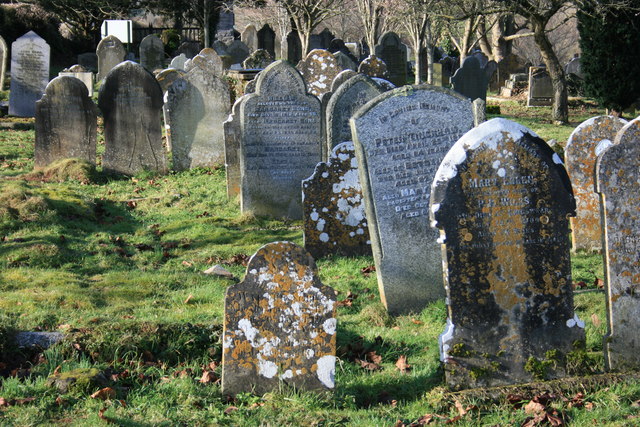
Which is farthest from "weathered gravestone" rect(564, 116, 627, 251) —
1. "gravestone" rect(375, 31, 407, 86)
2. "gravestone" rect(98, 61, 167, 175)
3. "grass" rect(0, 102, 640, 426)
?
"gravestone" rect(375, 31, 407, 86)

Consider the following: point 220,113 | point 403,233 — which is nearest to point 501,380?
point 403,233

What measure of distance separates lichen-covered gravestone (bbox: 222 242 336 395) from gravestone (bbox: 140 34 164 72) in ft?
92.0

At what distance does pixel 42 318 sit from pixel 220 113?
8.84m

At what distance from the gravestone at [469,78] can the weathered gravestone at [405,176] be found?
609 inches

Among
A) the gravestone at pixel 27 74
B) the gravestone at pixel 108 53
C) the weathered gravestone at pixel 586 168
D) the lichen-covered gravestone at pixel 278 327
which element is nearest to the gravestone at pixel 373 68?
the gravestone at pixel 27 74

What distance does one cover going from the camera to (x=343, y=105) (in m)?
10.6

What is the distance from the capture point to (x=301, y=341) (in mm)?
5504

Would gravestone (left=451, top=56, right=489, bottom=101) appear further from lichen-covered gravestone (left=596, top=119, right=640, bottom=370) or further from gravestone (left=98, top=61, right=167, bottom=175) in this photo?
→ lichen-covered gravestone (left=596, top=119, right=640, bottom=370)

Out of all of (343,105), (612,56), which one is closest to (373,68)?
(612,56)

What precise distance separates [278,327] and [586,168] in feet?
16.3

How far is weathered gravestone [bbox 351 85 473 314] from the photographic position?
748 cm

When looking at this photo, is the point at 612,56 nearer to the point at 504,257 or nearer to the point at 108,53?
the point at 108,53

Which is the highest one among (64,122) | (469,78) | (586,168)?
(469,78)

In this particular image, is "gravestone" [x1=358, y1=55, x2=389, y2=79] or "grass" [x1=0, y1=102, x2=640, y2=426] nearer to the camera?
"grass" [x1=0, y1=102, x2=640, y2=426]
